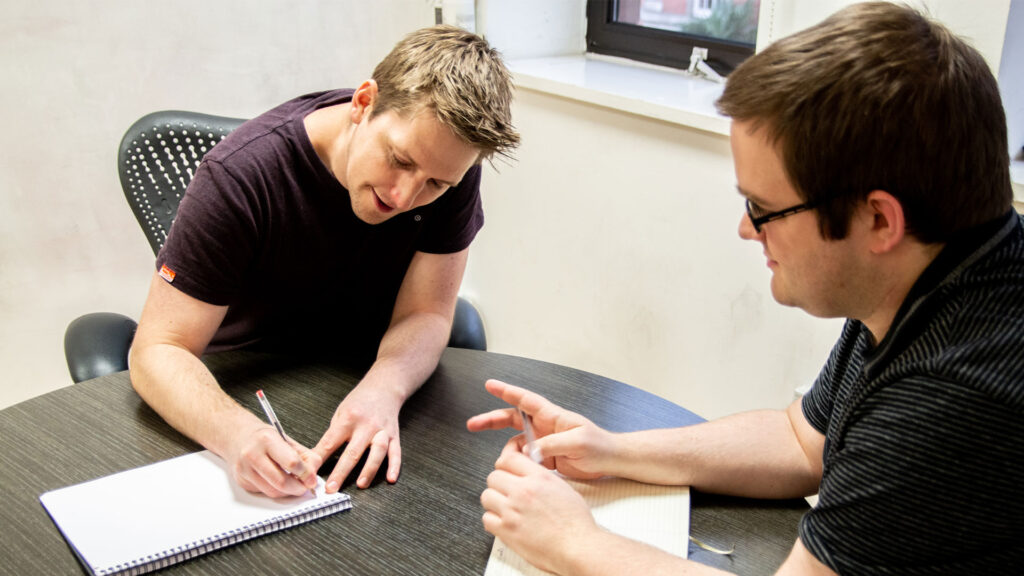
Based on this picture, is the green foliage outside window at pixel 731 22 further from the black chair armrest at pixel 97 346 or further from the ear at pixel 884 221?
the black chair armrest at pixel 97 346

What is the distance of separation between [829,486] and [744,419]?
1.31 feet

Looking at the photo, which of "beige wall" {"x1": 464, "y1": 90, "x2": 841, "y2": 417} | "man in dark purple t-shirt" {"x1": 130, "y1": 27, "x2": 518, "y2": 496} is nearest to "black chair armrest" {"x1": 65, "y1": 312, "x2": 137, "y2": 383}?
"man in dark purple t-shirt" {"x1": 130, "y1": 27, "x2": 518, "y2": 496}

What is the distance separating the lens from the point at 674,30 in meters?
2.64

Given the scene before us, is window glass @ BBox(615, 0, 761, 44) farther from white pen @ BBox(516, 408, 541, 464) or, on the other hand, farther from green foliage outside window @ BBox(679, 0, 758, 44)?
white pen @ BBox(516, 408, 541, 464)

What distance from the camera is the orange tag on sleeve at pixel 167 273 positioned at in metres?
1.43

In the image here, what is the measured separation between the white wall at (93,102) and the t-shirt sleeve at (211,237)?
1115 millimetres

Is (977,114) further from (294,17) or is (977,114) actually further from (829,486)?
(294,17)

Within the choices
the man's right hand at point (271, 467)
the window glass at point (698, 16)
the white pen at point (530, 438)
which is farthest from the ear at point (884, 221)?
the window glass at point (698, 16)

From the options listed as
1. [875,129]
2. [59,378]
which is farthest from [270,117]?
[59,378]

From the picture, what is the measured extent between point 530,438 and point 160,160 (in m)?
1.09

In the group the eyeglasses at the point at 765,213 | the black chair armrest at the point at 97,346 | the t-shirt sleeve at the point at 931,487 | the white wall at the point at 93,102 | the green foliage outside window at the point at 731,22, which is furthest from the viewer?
the green foliage outside window at the point at 731,22

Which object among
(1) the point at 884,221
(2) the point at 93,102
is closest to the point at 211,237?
(1) the point at 884,221

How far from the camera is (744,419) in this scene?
135 cm

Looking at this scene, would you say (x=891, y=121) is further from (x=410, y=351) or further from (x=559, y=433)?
(x=410, y=351)
